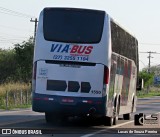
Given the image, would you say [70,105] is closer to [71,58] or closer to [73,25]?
[71,58]

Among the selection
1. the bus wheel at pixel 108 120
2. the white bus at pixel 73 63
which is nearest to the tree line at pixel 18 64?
the bus wheel at pixel 108 120

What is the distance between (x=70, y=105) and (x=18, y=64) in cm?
4848

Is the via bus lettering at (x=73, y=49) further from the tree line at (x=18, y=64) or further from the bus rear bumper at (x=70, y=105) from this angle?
the tree line at (x=18, y=64)

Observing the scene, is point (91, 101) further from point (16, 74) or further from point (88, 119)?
point (16, 74)

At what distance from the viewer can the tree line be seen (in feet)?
198

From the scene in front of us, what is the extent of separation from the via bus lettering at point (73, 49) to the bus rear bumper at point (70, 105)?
1483 millimetres

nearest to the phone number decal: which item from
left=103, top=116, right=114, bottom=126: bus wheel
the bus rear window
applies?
the bus rear window

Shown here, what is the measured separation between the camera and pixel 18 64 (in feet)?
215

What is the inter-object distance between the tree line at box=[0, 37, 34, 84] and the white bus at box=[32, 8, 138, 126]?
137ft

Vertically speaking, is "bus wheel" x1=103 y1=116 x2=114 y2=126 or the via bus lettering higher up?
the via bus lettering

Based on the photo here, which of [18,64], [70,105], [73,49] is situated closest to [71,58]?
[73,49]

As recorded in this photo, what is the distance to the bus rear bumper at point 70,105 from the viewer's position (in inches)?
690

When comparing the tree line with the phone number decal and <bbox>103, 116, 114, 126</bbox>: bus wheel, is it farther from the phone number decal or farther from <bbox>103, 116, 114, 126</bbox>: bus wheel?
the phone number decal

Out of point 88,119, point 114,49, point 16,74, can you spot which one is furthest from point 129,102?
point 16,74
